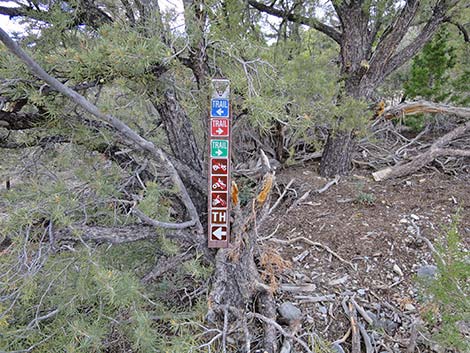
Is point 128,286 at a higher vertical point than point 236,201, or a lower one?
lower

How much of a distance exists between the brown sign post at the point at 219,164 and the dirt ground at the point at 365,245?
0.72 m

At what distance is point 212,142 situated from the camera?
1650 mm

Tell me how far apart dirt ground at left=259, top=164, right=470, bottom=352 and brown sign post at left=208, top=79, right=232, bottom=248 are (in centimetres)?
72

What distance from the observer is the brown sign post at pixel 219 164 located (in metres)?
1.61

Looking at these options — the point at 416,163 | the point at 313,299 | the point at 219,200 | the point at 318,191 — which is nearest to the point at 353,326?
the point at 313,299

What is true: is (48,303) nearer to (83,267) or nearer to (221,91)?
(83,267)

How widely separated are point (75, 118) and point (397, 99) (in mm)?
5086

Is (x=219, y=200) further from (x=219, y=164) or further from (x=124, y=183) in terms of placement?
(x=124, y=183)

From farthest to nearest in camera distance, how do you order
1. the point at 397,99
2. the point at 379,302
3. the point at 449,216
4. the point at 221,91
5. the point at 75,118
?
the point at 397,99 → the point at 449,216 → the point at 379,302 → the point at 75,118 → the point at 221,91

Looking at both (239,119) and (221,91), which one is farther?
(239,119)

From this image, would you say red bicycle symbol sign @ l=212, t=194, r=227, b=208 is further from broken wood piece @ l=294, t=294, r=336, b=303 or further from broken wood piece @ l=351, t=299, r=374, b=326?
broken wood piece @ l=351, t=299, r=374, b=326

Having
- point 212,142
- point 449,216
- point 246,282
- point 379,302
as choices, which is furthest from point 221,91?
point 449,216

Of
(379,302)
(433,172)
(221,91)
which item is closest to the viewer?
(221,91)

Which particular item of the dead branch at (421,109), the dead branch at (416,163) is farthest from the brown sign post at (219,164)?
the dead branch at (421,109)
